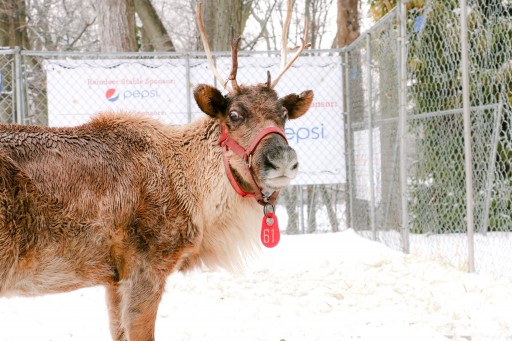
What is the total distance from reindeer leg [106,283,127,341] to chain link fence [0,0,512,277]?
→ 469 cm

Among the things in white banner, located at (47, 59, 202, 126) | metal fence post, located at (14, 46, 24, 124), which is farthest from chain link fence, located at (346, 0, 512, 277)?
metal fence post, located at (14, 46, 24, 124)

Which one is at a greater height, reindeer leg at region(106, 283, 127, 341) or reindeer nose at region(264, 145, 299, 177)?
reindeer nose at region(264, 145, 299, 177)

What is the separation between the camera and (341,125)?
9391mm

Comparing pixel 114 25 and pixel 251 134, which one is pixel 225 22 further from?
pixel 251 134

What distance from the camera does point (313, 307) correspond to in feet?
17.5

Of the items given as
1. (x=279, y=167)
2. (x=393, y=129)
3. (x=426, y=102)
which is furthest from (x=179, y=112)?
(x=279, y=167)

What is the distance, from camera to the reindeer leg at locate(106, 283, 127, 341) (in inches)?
149

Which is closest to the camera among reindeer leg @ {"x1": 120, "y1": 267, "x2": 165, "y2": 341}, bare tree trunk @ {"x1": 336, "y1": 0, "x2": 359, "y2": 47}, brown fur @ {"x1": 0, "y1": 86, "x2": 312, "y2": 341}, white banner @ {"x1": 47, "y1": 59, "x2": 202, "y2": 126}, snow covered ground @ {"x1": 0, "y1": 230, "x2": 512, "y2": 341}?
brown fur @ {"x1": 0, "y1": 86, "x2": 312, "y2": 341}

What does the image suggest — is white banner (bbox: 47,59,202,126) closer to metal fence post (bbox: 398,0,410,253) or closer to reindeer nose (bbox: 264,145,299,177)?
metal fence post (bbox: 398,0,410,253)

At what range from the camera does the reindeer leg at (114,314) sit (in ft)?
12.4

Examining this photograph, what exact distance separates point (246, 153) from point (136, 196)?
32.0 inches

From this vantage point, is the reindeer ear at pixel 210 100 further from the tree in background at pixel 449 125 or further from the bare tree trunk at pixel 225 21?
the bare tree trunk at pixel 225 21

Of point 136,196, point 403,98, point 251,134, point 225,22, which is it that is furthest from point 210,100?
point 225,22

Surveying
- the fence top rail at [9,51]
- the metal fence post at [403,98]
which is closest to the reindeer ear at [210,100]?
the metal fence post at [403,98]
